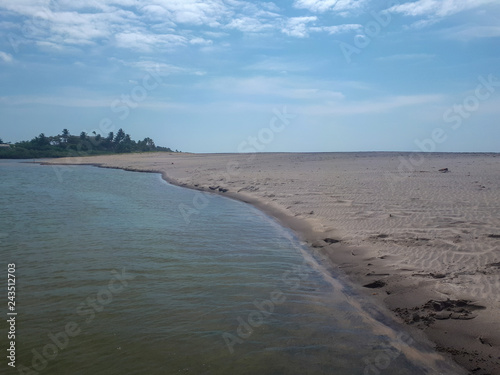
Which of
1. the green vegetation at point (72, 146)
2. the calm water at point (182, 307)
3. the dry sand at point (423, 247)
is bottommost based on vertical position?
the calm water at point (182, 307)

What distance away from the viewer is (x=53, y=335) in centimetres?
535

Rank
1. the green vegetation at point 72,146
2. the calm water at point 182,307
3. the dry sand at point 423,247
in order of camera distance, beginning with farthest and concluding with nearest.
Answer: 1. the green vegetation at point 72,146
2. the dry sand at point 423,247
3. the calm water at point 182,307

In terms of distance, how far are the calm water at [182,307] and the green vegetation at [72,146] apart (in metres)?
65.5

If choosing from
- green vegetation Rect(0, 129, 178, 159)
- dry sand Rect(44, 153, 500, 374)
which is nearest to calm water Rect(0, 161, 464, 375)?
dry sand Rect(44, 153, 500, 374)

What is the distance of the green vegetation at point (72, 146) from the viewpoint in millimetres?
70375

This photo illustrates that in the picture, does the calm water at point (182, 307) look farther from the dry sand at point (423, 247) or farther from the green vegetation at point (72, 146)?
the green vegetation at point (72, 146)

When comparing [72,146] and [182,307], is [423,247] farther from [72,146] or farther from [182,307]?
[72,146]

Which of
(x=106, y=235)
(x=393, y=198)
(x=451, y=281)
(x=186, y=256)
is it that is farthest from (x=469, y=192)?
(x=106, y=235)

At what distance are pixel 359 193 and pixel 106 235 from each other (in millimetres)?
9455

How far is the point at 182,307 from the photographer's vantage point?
6227mm

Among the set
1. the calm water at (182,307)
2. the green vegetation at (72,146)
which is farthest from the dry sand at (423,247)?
the green vegetation at (72,146)

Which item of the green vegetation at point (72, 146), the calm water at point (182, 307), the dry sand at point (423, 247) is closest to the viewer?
the calm water at point (182, 307)

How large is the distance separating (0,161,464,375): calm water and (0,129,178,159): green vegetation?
65489 mm

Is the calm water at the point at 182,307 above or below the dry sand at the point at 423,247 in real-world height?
below
